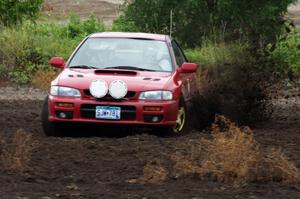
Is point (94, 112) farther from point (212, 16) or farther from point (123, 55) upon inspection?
point (212, 16)

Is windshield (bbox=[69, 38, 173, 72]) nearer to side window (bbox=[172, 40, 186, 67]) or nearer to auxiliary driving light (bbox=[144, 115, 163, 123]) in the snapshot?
side window (bbox=[172, 40, 186, 67])

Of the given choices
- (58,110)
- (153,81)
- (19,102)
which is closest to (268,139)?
(153,81)

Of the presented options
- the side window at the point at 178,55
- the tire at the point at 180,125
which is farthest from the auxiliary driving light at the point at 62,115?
the side window at the point at 178,55

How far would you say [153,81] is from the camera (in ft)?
41.0

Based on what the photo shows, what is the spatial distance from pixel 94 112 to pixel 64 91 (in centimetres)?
52

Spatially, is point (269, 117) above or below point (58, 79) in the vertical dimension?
below

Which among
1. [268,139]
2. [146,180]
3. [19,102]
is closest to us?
[146,180]

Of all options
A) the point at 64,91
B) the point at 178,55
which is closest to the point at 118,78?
the point at 64,91

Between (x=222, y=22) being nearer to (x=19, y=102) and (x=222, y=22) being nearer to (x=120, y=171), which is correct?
(x=19, y=102)

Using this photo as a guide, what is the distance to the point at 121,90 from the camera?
12141 millimetres

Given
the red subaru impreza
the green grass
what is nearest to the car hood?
the red subaru impreza

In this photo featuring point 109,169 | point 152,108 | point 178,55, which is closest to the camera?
point 109,169

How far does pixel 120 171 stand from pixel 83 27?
21.1m

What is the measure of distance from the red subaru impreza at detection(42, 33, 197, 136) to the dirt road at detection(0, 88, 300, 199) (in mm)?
321
